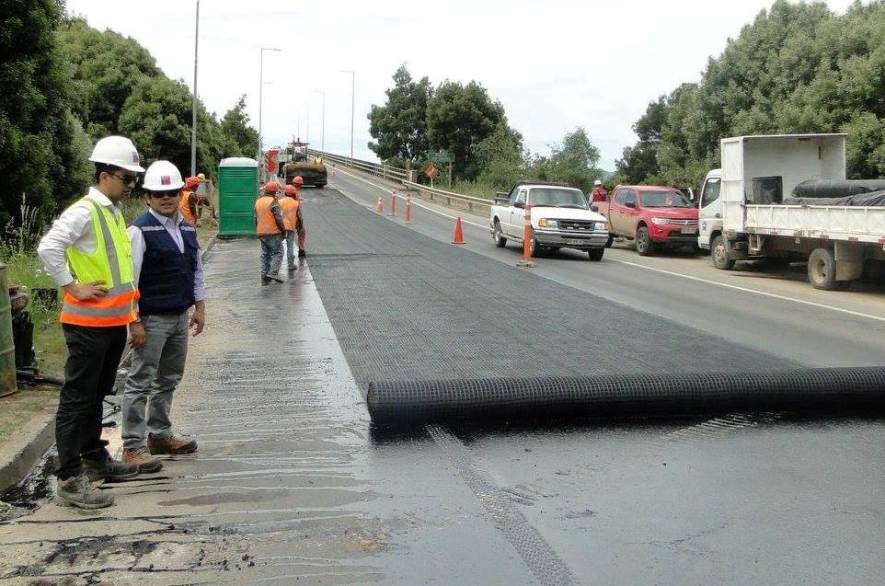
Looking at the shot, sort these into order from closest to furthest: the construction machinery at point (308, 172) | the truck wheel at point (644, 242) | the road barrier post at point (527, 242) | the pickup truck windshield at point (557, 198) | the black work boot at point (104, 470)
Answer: the black work boot at point (104, 470)
the road barrier post at point (527, 242)
the pickup truck windshield at point (557, 198)
the truck wheel at point (644, 242)
the construction machinery at point (308, 172)

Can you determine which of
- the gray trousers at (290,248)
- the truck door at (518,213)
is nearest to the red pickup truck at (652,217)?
the truck door at (518,213)

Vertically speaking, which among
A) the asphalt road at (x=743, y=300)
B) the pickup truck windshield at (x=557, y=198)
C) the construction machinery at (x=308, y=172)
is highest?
the construction machinery at (x=308, y=172)

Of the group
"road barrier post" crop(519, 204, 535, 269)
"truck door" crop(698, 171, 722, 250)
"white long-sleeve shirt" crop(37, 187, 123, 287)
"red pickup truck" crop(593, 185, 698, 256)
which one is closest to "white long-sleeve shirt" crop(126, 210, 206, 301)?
"white long-sleeve shirt" crop(37, 187, 123, 287)

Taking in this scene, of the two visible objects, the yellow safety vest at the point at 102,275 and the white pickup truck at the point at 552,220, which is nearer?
the yellow safety vest at the point at 102,275

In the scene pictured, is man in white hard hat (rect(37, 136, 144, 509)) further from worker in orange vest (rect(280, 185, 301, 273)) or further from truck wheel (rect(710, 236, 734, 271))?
truck wheel (rect(710, 236, 734, 271))

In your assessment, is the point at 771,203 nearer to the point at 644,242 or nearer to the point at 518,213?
the point at 644,242

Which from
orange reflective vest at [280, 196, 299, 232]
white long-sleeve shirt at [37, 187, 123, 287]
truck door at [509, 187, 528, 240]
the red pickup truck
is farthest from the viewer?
the red pickup truck

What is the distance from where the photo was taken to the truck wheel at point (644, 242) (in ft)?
82.0

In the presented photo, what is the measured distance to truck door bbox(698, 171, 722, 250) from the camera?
21.5 meters

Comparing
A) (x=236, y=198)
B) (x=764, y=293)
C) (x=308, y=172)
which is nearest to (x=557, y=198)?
(x=764, y=293)

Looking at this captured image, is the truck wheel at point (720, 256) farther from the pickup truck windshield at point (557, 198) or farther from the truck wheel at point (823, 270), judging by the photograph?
the pickup truck windshield at point (557, 198)

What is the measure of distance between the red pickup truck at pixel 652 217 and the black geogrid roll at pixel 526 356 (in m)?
7.45

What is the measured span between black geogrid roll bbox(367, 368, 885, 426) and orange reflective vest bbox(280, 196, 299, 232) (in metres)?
11.5

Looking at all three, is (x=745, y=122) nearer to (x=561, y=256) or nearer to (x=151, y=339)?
(x=561, y=256)
